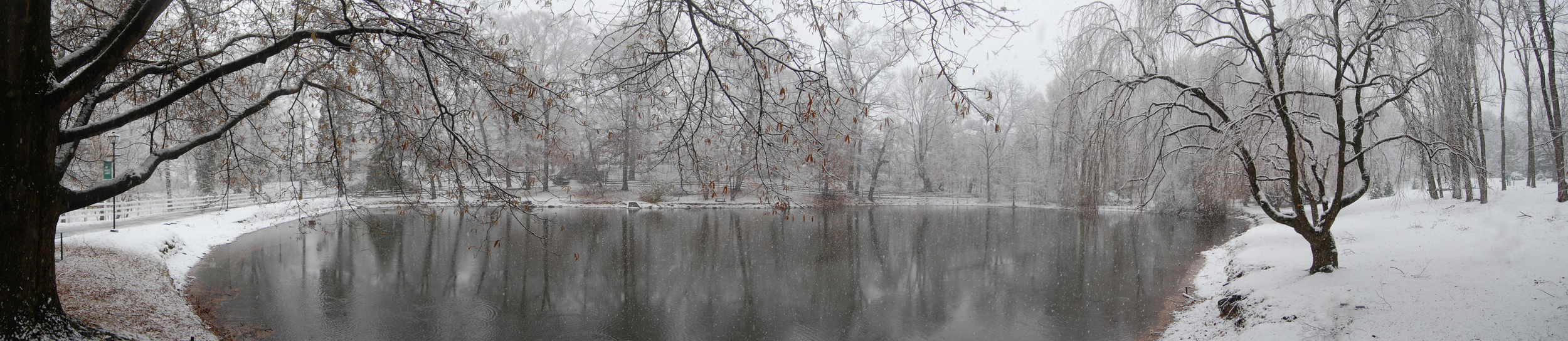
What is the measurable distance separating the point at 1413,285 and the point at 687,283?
8.69m

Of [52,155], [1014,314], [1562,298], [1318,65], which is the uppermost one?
[1318,65]

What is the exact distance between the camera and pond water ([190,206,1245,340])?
7723 mm

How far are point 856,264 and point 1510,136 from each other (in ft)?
147

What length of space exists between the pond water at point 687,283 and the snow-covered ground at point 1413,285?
1077 millimetres

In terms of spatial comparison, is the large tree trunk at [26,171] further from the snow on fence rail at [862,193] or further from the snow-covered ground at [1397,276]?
the snow on fence rail at [862,193]

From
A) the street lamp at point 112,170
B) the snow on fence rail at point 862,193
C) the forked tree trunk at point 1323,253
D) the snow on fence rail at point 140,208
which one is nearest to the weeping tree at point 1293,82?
the forked tree trunk at point 1323,253

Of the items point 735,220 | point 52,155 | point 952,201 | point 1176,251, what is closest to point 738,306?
point 52,155

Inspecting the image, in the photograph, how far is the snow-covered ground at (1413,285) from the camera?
5.18m

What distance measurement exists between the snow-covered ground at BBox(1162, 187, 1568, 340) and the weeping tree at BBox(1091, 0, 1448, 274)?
0.84 meters

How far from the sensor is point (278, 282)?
9969 mm

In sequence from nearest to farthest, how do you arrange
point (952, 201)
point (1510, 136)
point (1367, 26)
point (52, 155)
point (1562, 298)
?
point (52, 155), point (1562, 298), point (1367, 26), point (952, 201), point (1510, 136)

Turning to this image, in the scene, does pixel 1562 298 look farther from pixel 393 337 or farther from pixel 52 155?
pixel 52 155

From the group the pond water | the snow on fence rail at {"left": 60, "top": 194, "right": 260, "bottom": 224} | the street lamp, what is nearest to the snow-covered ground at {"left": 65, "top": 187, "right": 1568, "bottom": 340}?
the pond water

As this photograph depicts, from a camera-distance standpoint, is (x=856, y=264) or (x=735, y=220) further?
(x=735, y=220)
